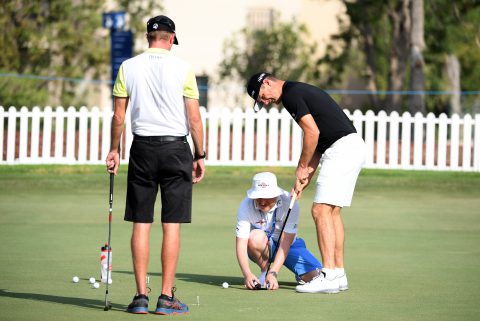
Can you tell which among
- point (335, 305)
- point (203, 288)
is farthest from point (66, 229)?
point (335, 305)

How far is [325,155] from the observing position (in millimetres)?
10172

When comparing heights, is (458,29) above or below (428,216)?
above

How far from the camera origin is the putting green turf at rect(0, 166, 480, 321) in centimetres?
908

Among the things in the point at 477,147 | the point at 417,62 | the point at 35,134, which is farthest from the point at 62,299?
the point at 417,62

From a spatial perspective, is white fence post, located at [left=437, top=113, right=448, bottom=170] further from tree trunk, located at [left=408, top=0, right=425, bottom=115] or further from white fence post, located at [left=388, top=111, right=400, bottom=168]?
tree trunk, located at [left=408, top=0, right=425, bottom=115]

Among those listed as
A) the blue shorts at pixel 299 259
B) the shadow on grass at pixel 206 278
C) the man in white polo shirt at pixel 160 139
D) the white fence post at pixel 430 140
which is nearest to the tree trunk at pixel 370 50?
the white fence post at pixel 430 140

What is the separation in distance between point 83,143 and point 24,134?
3.83 ft

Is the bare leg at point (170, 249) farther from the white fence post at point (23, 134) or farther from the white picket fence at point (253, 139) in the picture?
the white picket fence at point (253, 139)

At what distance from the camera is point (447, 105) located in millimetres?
50219

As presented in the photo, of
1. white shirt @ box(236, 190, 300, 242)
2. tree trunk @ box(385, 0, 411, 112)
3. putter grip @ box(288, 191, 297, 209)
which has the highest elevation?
tree trunk @ box(385, 0, 411, 112)

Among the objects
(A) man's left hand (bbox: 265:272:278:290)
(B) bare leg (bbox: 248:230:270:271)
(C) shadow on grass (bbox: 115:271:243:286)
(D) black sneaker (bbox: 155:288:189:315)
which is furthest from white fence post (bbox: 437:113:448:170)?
(D) black sneaker (bbox: 155:288:189:315)

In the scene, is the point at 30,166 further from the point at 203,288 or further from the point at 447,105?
the point at 447,105

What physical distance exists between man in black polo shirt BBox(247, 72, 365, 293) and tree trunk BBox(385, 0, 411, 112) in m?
28.9

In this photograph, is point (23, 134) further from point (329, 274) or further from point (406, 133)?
point (329, 274)
